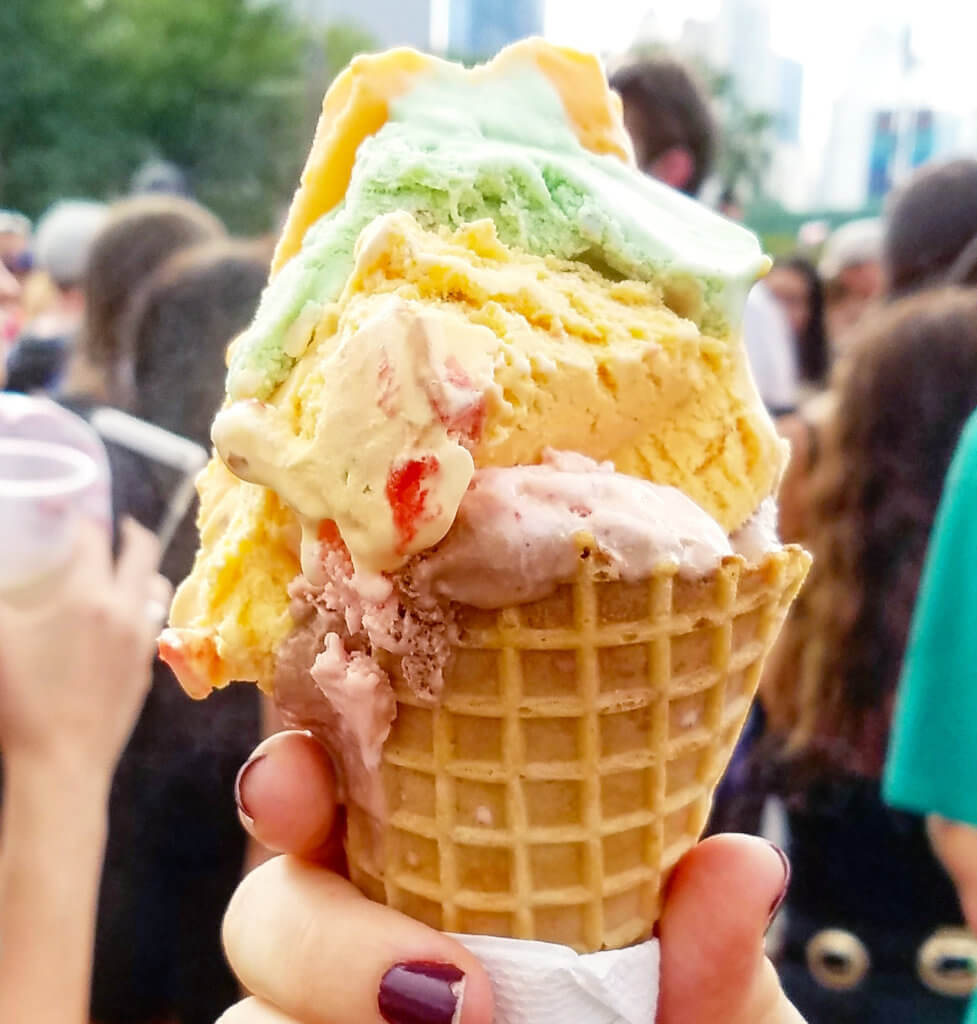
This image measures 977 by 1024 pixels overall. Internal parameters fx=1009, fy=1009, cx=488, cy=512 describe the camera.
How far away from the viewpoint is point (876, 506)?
2.05 m

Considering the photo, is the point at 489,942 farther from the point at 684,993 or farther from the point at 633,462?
the point at 633,462

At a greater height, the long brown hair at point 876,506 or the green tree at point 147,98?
the green tree at point 147,98

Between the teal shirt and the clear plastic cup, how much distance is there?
1.32 meters

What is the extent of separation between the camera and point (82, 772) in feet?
5.12

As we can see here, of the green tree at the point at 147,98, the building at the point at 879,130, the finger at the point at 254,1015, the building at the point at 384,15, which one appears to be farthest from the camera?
the building at the point at 384,15

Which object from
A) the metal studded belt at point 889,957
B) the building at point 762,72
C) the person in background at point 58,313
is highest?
the building at point 762,72

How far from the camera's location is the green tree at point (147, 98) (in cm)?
1309

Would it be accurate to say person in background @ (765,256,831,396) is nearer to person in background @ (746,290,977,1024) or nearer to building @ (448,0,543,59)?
person in background @ (746,290,977,1024)

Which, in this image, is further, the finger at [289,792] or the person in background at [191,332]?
the person in background at [191,332]

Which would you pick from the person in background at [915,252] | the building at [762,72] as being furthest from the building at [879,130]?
the person in background at [915,252]

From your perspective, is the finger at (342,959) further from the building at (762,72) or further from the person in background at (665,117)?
the building at (762,72)

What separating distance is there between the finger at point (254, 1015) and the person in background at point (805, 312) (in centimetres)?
415

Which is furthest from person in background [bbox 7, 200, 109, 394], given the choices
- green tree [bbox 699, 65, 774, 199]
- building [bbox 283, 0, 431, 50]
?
building [bbox 283, 0, 431, 50]

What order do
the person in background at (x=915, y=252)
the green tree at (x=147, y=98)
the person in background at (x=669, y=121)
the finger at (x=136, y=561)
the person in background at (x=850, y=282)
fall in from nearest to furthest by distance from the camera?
the finger at (x=136, y=561), the person in background at (x=915, y=252), the person in background at (x=669, y=121), the person in background at (x=850, y=282), the green tree at (x=147, y=98)
